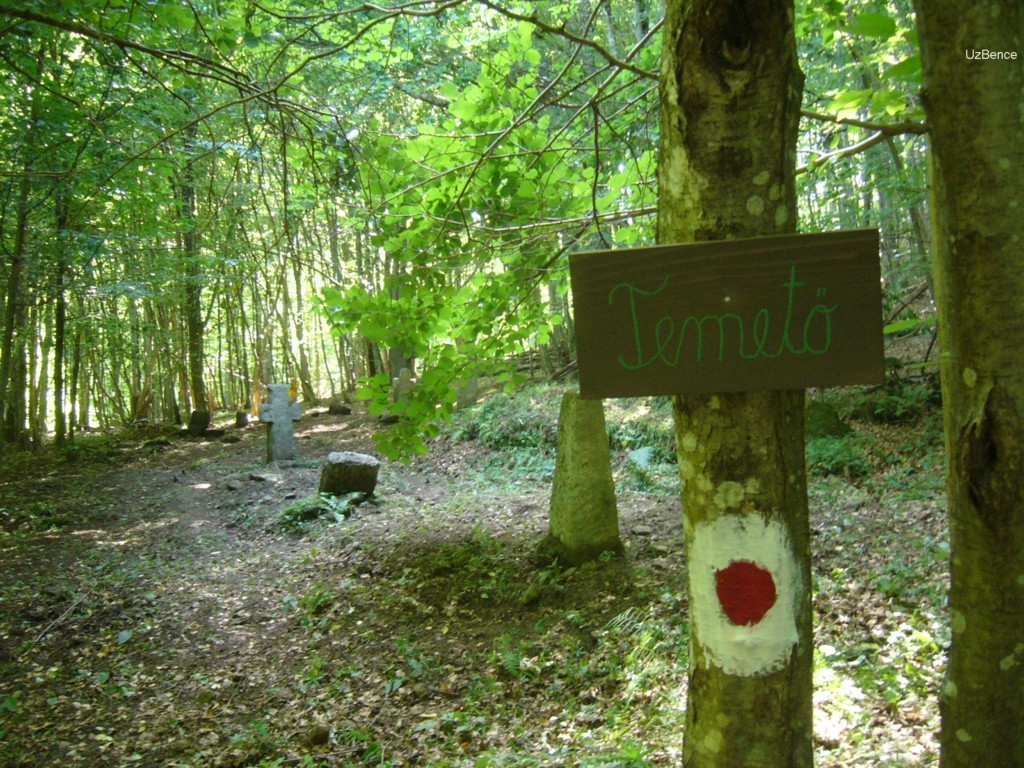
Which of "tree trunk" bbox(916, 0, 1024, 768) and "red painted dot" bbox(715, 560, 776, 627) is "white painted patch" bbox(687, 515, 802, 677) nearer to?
"red painted dot" bbox(715, 560, 776, 627)

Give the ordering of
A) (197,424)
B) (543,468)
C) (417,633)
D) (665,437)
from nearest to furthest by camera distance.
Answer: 1. (417,633)
2. (665,437)
3. (543,468)
4. (197,424)

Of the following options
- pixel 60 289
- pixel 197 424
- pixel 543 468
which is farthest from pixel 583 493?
pixel 197 424

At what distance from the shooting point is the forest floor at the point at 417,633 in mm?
3891

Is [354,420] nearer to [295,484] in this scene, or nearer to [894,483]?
[295,484]

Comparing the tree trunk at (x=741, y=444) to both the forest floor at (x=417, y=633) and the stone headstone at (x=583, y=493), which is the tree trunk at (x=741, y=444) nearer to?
the forest floor at (x=417, y=633)

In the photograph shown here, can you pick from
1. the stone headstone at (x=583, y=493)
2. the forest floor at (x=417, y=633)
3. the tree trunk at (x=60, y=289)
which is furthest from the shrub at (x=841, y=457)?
the tree trunk at (x=60, y=289)

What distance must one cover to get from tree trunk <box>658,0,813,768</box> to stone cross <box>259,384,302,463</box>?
12.2m

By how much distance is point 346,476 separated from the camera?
9594 mm

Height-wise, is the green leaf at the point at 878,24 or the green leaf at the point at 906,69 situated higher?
the green leaf at the point at 878,24

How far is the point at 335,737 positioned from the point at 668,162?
3984 mm

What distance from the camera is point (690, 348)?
170 centimetres

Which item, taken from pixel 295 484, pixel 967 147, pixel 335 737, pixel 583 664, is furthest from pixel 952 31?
pixel 295 484

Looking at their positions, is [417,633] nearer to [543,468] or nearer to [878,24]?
[878,24]

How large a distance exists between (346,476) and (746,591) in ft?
27.6
